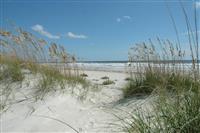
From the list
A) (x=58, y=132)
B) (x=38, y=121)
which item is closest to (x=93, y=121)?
(x=58, y=132)

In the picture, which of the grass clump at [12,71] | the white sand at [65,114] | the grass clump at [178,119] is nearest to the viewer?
the grass clump at [178,119]

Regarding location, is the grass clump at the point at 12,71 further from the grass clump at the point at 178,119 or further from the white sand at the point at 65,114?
the grass clump at the point at 178,119

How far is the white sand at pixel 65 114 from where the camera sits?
2.53 metres

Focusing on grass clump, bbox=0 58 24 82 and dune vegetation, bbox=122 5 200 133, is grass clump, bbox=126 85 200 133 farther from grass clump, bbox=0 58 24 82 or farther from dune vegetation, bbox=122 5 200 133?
grass clump, bbox=0 58 24 82

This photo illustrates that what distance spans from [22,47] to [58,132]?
254 centimetres

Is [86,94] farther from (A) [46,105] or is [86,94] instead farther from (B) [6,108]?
(B) [6,108]

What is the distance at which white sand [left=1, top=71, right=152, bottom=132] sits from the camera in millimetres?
2531

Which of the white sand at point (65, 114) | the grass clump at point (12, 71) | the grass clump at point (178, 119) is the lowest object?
the white sand at point (65, 114)

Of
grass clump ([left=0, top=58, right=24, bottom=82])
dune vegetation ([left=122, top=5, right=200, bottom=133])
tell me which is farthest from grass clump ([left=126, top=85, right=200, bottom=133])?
grass clump ([left=0, top=58, right=24, bottom=82])

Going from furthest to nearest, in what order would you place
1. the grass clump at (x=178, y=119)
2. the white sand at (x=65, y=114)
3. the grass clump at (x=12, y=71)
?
the grass clump at (x=12, y=71) < the white sand at (x=65, y=114) < the grass clump at (x=178, y=119)

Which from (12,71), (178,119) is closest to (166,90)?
(178,119)

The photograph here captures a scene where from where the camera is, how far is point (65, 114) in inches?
117

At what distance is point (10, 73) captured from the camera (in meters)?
4.29

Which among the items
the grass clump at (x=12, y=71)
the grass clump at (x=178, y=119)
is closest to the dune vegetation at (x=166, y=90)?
the grass clump at (x=178, y=119)
